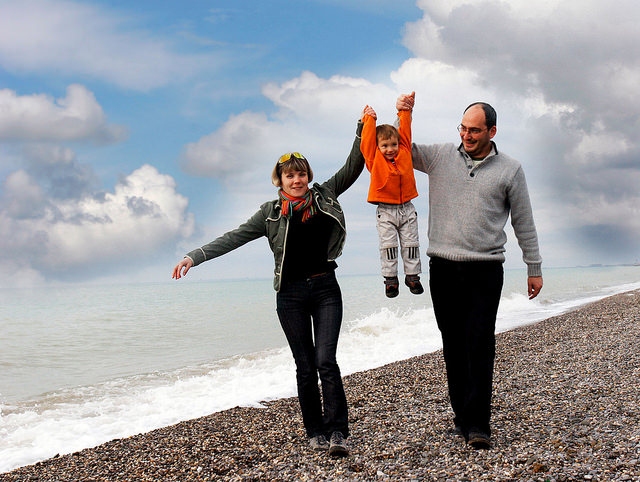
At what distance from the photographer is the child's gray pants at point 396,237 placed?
396 cm

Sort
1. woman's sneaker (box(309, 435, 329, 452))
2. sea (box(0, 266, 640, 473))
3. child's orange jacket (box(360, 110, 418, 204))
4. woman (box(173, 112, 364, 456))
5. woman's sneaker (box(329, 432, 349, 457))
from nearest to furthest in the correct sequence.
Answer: child's orange jacket (box(360, 110, 418, 204))
woman (box(173, 112, 364, 456))
woman's sneaker (box(329, 432, 349, 457))
woman's sneaker (box(309, 435, 329, 452))
sea (box(0, 266, 640, 473))

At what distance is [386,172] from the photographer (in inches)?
154

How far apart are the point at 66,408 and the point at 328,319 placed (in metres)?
7.40

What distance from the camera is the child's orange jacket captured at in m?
3.92

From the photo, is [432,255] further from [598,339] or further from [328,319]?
[598,339]

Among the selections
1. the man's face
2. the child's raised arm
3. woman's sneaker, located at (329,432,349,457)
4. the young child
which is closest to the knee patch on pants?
the young child

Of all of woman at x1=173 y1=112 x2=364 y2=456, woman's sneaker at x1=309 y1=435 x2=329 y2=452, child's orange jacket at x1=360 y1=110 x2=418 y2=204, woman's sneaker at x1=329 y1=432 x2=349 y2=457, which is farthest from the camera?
woman's sneaker at x1=309 y1=435 x2=329 y2=452

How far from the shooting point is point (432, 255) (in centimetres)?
416

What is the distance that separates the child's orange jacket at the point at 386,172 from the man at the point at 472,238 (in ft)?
0.90

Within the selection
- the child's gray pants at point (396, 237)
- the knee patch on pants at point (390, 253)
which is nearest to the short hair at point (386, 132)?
the child's gray pants at point (396, 237)

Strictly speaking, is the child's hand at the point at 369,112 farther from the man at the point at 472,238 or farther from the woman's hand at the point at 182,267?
the woman's hand at the point at 182,267

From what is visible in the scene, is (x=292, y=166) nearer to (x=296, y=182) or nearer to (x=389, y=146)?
(x=296, y=182)

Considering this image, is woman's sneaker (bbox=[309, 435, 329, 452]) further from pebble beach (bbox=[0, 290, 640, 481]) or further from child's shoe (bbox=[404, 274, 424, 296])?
child's shoe (bbox=[404, 274, 424, 296])

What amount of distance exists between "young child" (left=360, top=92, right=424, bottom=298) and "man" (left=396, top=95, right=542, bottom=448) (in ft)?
0.85
